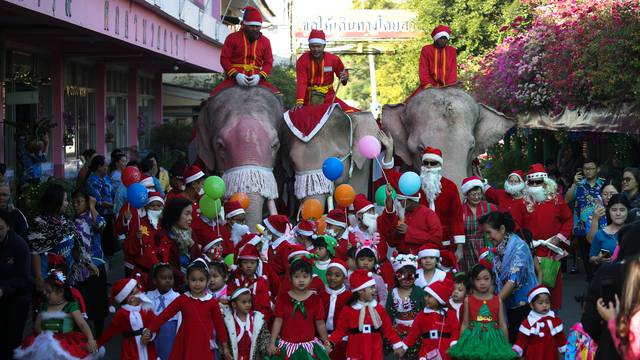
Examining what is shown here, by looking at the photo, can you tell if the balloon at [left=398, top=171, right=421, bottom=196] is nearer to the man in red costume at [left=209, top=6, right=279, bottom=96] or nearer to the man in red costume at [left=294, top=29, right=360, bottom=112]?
the man in red costume at [left=294, top=29, right=360, bottom=112]

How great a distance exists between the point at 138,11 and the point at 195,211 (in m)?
9.31

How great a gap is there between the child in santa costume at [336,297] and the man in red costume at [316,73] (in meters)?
4.54

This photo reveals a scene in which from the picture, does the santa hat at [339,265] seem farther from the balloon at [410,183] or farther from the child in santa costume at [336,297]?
the balloon at [410,183]

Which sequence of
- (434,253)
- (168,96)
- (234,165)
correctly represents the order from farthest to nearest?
(168,96)
(234,165)
(434,253)

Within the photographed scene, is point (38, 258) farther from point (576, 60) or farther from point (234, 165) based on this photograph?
point (576, 60)

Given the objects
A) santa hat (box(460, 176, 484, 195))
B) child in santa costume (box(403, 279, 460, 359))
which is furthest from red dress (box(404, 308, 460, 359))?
santa hat (box(460, 176, 484, 195))

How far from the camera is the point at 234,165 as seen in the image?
12555 millimetres

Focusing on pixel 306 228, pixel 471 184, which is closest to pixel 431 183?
pixel 471 184

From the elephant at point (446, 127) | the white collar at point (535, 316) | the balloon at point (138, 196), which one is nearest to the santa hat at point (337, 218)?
the balloon at point (138, 196)

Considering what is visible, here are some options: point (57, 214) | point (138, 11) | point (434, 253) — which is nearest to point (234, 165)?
point (57, 214)

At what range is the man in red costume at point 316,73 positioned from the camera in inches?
546

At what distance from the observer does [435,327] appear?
9.05m

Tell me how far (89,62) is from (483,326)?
701 inches

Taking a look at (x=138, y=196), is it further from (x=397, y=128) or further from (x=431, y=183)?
(x=397, y=128)
